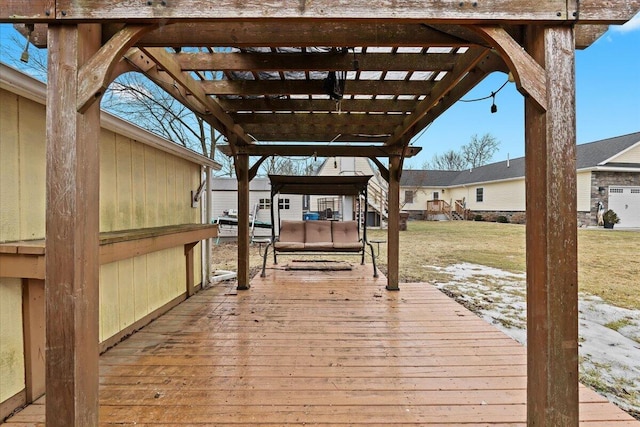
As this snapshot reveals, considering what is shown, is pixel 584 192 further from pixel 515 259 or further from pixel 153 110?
pixel 153 110

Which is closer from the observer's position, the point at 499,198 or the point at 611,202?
the point at 611,202

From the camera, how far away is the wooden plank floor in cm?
189

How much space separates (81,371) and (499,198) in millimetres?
24048

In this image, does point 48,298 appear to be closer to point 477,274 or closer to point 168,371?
point 168,371

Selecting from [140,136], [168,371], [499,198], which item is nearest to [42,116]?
[140,136]

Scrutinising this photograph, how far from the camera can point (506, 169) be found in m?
22.2

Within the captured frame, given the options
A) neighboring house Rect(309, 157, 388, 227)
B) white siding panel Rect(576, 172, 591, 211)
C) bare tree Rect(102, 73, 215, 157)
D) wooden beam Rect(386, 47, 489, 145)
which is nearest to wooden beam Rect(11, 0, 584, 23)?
wooden beam Rect(386, 47, 489, 145)

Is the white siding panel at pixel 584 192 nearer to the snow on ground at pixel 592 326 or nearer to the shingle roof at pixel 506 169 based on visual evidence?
the shingle roof at pixel 506 169

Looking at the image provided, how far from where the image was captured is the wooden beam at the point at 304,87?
2.90 m

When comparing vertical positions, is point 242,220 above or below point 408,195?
below

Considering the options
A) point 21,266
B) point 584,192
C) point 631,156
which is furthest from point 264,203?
point 631,156

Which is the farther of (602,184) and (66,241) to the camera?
(602,184)

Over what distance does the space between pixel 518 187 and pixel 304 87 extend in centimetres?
2076

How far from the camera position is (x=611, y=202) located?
15508 millimetres
